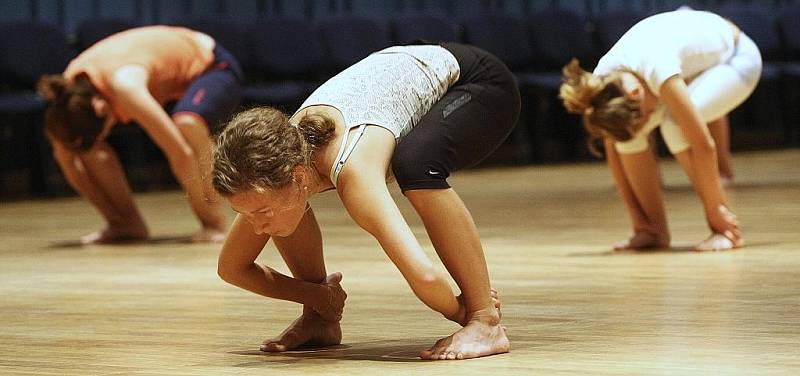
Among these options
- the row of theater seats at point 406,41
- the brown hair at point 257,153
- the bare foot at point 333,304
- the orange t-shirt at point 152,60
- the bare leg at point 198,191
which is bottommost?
the row of theater seats at point 406,41

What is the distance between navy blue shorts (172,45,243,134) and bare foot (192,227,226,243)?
0.35 m

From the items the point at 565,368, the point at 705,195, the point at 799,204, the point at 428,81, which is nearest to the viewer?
the point at 565,368

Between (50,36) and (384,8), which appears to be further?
(384,8)

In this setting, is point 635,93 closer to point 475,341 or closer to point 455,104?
point 455,104

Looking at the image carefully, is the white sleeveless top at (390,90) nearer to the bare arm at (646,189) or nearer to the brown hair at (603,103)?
the brown hair at (603,103)

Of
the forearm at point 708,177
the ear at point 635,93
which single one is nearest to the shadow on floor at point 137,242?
the ear at point 635,93

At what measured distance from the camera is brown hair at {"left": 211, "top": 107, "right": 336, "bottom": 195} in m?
2.24

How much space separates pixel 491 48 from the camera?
844 cm

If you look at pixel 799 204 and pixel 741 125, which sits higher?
pixel 799 204

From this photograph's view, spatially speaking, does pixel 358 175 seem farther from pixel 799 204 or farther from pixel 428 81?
pixel 799 204

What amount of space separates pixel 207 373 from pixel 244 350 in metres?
0.28

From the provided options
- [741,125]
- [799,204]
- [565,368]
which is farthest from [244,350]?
[741,125]

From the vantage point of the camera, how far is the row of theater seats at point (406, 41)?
732cm

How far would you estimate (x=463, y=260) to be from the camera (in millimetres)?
2410
